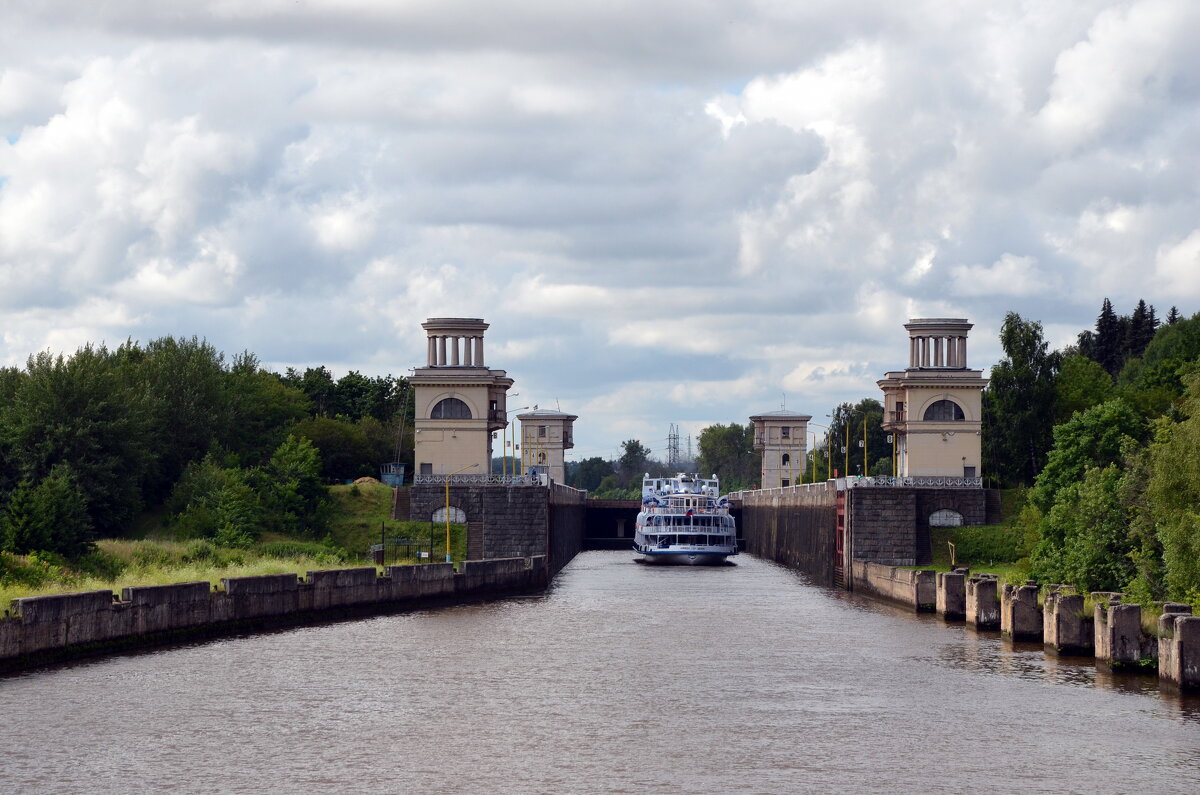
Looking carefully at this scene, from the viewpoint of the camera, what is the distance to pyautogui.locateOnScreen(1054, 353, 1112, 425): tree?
11638 centimetres

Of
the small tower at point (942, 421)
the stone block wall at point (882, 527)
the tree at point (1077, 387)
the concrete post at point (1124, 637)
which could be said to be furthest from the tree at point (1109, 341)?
the concrete post at point (1124, 637)

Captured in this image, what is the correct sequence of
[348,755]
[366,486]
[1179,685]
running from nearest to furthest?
[348,755] < [1179,685] < [366,486]

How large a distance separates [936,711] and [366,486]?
218ft

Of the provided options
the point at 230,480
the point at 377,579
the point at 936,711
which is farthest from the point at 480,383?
the point at 936,711

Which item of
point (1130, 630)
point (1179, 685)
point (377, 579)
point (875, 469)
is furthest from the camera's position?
point (875, 469)

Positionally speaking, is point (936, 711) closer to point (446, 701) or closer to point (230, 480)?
point (446, 701)

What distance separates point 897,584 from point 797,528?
43.5 metres

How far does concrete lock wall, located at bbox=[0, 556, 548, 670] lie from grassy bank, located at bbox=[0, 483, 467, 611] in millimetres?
1097

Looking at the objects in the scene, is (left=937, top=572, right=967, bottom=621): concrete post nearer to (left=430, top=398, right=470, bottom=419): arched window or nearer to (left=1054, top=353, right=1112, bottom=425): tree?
(left=430, top=398, right=470, bottom=419): arched window

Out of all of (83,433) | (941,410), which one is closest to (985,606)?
(83,433)

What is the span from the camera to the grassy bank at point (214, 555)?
57.3 m

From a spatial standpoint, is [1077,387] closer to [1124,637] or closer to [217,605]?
[1124,637]

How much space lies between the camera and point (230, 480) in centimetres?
9194

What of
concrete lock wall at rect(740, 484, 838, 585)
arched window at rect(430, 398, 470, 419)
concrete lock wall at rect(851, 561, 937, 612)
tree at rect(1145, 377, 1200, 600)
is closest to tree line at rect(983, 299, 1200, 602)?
tree at rect(1145, 377, 1200, 600)
